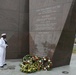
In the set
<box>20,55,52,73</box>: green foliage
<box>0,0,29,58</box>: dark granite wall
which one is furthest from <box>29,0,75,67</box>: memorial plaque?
<box>0,0,29,58</box>: dark granite wall

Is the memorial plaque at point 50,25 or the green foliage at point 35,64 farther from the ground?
the memorial plaque at point 50,25

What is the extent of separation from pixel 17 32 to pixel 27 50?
128 centimetres

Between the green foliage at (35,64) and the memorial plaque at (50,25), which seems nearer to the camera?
the green foliage at (35,64)

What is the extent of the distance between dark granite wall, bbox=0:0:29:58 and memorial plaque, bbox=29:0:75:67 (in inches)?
43.4

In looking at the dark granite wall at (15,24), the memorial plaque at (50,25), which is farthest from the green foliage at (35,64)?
the dark granite wall at (15,24)

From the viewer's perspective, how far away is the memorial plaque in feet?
26.4

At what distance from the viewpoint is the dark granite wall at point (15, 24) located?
35.8 feet

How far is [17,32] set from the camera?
1115 cm

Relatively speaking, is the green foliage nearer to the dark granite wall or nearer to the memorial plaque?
Answer: the memorial plaque

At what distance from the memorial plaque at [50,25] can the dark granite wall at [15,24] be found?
1103 mm

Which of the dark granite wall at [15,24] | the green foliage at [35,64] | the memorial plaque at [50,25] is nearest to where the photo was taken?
the green foliage at [35,64]

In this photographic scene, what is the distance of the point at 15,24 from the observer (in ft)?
36.3

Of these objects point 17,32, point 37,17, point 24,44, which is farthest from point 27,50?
point 37,17

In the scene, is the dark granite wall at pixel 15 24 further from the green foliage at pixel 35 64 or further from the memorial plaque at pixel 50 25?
the green foliage at pixel 35 64
